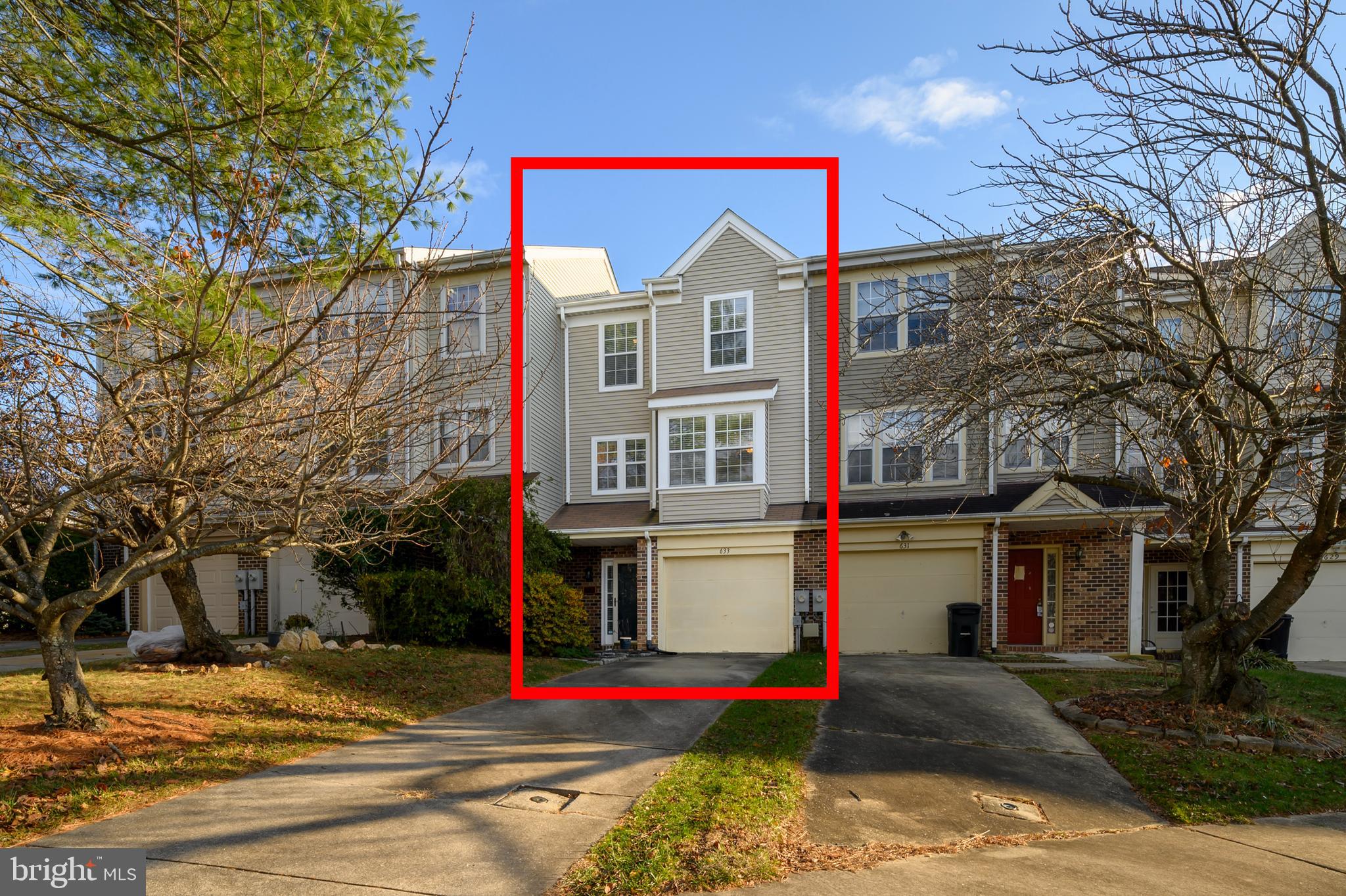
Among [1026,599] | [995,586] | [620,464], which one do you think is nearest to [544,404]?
[620,464]

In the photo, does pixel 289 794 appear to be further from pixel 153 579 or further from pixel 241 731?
pixel 153 579

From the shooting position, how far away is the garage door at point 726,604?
57.0 feet

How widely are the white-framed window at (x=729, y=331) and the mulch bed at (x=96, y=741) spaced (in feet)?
43.9

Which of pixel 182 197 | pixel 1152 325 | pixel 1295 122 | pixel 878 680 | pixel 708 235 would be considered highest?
pixel 708 235

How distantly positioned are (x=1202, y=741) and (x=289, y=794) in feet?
27.5

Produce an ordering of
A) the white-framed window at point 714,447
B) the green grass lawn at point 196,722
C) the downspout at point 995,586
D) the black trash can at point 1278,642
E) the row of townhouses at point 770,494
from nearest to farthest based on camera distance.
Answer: the green grass lawn at point 196,722, the black trash can at point 1278,642, the downspout at point 995,586, the row of townhouses at point 770,494, the white-framed window at point 714,447

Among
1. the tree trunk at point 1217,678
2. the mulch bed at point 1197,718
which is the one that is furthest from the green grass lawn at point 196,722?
the tree trunk at point 1217,678

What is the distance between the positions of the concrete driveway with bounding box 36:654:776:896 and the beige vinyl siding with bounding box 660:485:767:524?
8789mm

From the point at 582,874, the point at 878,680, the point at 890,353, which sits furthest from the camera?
the point at 890,353

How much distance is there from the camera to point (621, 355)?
19.9 metres

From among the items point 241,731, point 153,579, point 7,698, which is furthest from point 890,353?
point 153,579

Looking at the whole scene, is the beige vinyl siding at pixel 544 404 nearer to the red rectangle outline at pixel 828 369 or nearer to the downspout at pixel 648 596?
the downspout at pixel 648 596

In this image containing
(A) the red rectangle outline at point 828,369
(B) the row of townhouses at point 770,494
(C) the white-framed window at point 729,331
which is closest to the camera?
(A) the red rectangle outline at point 828,369

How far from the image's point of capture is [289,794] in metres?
6.30
